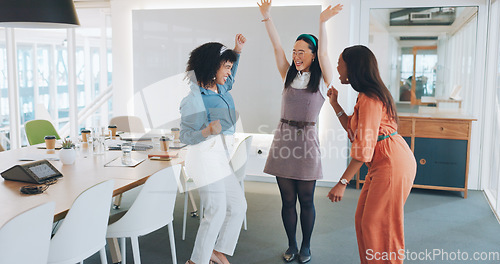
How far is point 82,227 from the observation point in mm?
2254

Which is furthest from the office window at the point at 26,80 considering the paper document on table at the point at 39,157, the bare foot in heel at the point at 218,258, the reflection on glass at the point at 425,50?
the bare foot in heel at the point at 218,258

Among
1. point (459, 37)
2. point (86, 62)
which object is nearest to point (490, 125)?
point (459, 37)

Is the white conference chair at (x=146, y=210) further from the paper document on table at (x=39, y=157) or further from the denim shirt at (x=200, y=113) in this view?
the paper document on table at (x=39, y=157)

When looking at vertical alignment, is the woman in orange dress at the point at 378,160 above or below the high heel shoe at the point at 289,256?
above

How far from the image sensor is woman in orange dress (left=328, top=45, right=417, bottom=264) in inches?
94.7

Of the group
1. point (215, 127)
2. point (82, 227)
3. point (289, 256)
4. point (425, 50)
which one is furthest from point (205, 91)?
point (425, 50)

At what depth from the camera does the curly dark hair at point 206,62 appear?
2854 mm

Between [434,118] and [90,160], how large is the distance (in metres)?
3.62

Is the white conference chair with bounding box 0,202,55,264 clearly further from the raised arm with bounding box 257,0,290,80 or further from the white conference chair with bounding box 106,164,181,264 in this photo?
the raised arm with bounding box 257,0,290,80

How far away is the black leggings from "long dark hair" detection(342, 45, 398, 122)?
0.93 meters

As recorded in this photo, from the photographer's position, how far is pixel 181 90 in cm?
598

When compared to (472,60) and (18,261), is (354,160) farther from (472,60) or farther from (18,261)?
(472,60)

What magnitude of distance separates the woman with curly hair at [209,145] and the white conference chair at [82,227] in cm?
64

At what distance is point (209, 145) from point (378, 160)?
1.01 metres
